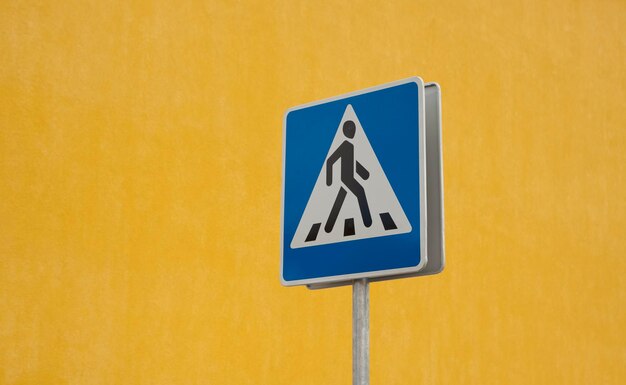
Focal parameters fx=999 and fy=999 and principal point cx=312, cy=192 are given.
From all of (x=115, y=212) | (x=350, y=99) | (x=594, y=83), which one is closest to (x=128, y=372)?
(x=115, y=212)

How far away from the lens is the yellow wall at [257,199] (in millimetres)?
4098

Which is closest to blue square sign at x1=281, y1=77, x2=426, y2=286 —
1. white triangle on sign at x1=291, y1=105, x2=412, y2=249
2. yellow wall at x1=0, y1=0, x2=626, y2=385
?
white triangle on sign at x1=291, y1=105, x2=412, y2=249

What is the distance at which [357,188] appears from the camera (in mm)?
2447

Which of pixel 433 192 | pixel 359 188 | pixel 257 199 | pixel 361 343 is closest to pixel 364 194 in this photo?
pixel 359 188

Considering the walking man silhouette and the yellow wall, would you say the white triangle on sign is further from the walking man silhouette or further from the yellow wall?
the yellow wall

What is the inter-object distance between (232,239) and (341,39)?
141 centimetres

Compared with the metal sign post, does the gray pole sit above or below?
below

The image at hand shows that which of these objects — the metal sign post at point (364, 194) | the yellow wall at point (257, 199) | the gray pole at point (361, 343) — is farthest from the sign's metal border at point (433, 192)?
the yellow wall at point (257, 199)

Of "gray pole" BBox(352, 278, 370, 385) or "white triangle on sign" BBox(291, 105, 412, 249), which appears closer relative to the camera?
"gray pole" BBox(352, 278, 370, 385)

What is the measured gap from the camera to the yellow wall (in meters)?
4.10

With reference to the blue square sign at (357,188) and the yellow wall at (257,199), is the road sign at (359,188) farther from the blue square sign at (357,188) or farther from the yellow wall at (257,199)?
the yellow wall at (257,199)

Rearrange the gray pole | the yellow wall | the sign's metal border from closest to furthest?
1. the gray pole
2. the sign's metal border
3. the yellow wall

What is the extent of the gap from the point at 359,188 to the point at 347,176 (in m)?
0.05

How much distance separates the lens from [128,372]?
4.21 metres
